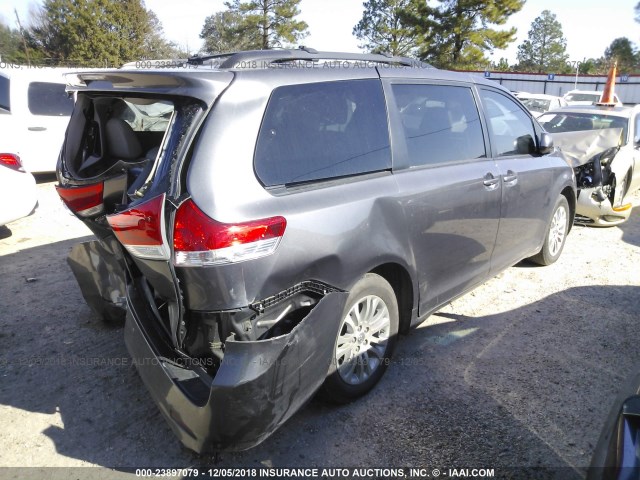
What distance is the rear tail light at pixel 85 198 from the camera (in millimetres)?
3031

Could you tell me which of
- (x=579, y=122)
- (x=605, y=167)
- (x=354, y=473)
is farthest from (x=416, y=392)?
(x=579, y=122)

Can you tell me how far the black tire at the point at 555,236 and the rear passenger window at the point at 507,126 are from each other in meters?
0.85

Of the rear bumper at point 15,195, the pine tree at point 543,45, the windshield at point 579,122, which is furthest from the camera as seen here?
the pine tree at point 543,45

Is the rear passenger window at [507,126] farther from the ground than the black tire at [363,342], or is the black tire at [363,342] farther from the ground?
the rear passenger window at [507,126]

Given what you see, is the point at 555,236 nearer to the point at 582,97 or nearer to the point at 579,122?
the point at 579,122

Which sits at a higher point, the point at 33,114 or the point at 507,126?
the point at 33,114

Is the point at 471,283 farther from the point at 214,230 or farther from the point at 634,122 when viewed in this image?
the point at 634,122

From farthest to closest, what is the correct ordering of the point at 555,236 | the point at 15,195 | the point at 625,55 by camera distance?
1. the point at 625,55
2. the point at 15,195
3. the point at 555,236

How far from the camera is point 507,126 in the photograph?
417 cm

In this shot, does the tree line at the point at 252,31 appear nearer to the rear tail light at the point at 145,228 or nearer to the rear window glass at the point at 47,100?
the rear window glass at the point at 47,100

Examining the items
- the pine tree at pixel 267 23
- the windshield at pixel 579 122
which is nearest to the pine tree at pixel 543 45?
the pine tree at pixel 267 23

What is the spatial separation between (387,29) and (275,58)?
39.2 m

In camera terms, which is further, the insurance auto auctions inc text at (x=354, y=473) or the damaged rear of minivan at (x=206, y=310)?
the insurance auto auctions inc text at (x=354, y=473)

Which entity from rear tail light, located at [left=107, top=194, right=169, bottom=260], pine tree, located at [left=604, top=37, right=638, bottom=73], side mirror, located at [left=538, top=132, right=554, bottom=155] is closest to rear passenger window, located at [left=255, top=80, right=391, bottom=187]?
rear tail light, located at [left=107, top=194, right=169, bottom=260]
